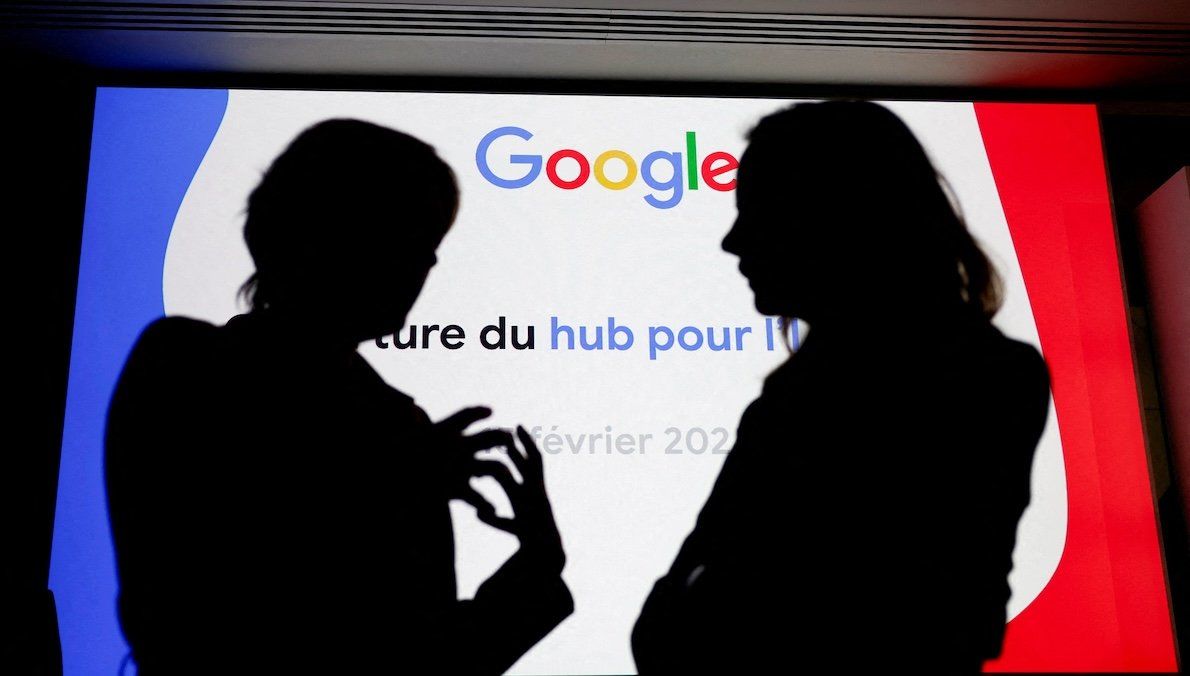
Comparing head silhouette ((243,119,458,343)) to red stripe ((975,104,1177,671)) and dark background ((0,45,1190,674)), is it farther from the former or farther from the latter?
red stripe ((975,104,1177,671))

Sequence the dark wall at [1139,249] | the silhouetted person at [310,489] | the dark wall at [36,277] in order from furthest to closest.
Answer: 1. the dark wall at [1139,249]
2. the dark wall at [36,277]
3. the silhouetted person at [310,489]

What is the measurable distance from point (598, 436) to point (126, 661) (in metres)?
1.24

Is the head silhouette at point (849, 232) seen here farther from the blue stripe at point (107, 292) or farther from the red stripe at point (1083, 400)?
the blue stripe at point (107, 292)

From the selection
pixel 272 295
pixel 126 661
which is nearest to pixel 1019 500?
pixel 272 295

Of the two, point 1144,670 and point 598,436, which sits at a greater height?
point 598,436

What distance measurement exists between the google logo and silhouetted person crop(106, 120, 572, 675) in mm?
311

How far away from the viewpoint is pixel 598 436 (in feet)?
6.31

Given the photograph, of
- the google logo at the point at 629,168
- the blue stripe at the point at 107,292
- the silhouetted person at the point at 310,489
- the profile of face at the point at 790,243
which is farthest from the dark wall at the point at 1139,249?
the blue stripe at the point at 107,292

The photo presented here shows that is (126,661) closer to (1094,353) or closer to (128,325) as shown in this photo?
(128,325)

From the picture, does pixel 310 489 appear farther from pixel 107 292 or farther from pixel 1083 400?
pixel 1083 400

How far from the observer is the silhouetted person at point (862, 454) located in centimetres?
179

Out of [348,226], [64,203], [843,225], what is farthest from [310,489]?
[843,225]

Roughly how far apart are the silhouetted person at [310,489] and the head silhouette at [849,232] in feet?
2.74

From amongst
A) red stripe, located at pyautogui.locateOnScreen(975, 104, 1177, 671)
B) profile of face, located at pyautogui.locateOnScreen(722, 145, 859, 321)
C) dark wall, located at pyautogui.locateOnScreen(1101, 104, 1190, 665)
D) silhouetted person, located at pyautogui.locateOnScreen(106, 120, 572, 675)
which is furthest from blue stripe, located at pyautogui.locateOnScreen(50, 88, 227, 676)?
dark wall, located at pyautogui.locateOnScreen(1101, 104, 1190, 665)
